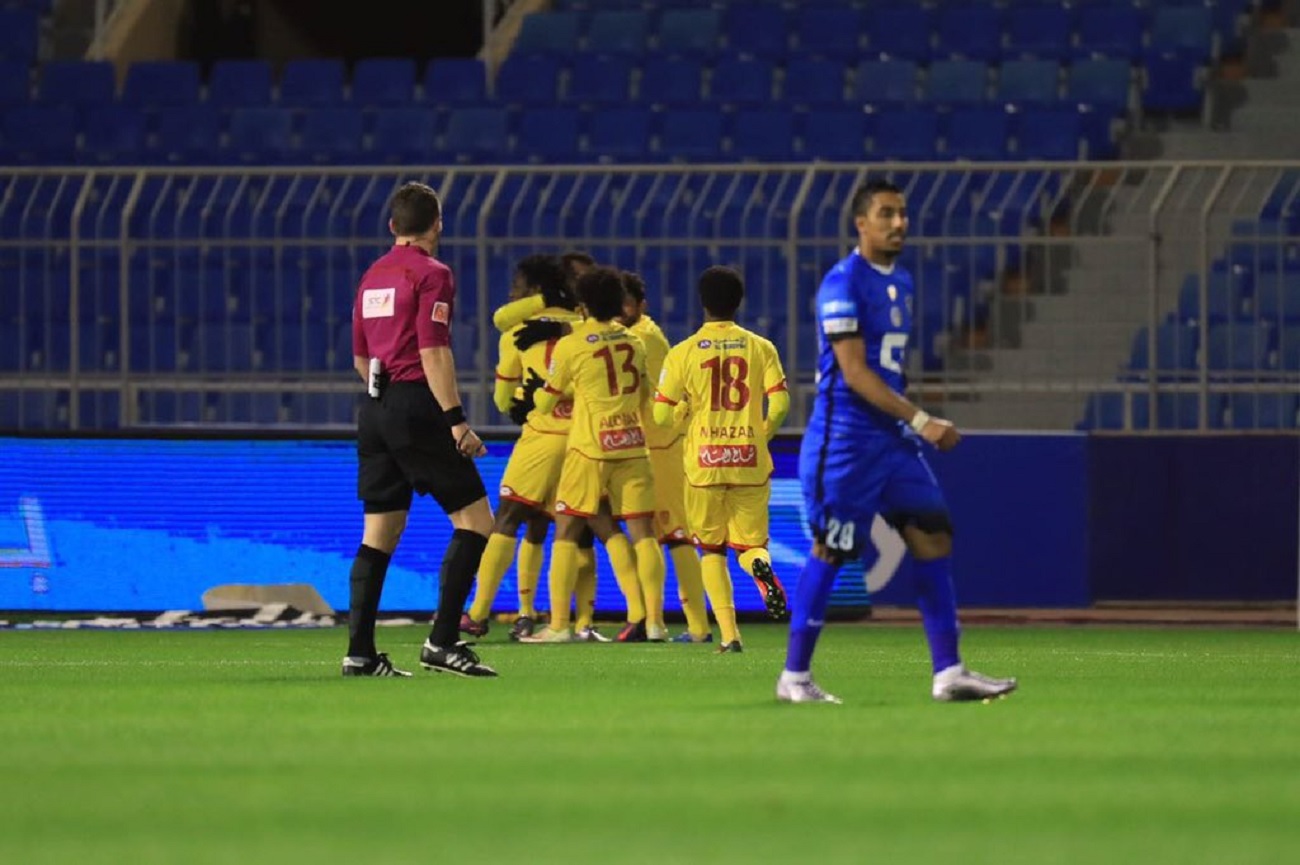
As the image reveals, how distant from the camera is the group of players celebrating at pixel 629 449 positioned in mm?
14336

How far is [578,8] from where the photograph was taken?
89.4ft

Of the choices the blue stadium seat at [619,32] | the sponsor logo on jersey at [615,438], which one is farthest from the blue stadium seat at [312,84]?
the sponsor logo on jersey at [615,438]

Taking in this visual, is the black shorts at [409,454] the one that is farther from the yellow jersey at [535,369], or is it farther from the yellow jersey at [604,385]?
the yellow jersey at [535,369]

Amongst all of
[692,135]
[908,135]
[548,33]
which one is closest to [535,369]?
[908,135]

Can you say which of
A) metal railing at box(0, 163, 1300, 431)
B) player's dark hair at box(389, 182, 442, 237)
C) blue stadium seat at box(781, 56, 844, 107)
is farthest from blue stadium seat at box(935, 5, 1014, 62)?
player's dark hair at box(389, 182, 442, 237)

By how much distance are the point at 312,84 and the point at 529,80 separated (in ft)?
7.96

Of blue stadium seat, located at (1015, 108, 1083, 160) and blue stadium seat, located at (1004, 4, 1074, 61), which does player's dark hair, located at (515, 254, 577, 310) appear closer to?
blue stadium seat, located at (1015, 108, 1083, 160)

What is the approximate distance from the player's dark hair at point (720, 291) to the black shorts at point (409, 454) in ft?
8.78

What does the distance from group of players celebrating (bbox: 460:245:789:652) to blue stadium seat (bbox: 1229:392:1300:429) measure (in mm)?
4570

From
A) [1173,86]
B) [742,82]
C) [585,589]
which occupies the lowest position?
[585,589]

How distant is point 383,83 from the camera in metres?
26.7

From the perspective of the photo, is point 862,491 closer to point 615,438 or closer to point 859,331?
point 859,331

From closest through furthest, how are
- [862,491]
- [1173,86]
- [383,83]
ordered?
1. [862,491]
2. [1173,86]
3. [383,83]

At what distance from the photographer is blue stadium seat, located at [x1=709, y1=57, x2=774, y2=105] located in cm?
2478
